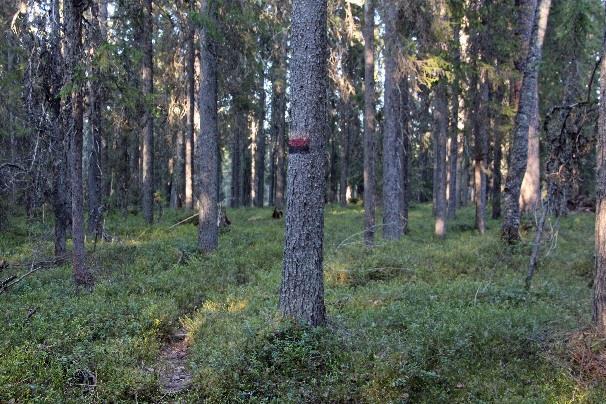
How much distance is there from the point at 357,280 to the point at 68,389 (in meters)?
6.12

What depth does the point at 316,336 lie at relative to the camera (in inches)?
256

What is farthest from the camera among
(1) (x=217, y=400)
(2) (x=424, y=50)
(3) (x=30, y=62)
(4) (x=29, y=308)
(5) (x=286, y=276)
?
(2) (x=424, y=50)

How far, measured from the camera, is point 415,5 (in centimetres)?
1302

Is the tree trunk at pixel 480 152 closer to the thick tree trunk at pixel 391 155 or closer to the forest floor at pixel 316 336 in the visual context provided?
the thick tree trunk at pixel 391 155

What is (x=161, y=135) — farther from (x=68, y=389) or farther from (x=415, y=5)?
(x=68, y=389)

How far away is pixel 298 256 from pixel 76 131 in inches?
236

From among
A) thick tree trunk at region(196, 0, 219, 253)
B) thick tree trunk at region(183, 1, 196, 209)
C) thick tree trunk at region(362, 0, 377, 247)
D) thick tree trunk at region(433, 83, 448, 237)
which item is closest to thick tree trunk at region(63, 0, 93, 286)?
thick tree trunk at region(196, 0, 219, 253)

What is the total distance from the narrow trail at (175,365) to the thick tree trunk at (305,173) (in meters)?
1.51

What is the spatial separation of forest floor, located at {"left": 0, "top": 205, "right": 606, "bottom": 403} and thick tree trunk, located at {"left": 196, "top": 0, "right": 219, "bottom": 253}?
105 inches

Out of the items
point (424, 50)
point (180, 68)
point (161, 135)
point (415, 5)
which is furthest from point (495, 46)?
point (161, 135)

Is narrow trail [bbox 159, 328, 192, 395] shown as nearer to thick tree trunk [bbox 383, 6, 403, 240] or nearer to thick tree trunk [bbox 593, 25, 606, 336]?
thick tree trunk [bbox 593, 25, 606, 336]

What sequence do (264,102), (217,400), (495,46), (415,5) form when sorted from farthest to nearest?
(264,102) < (495,46) < (415,5) < (217,400)

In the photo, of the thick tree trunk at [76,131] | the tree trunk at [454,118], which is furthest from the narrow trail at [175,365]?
the tree trunk at [454,118]

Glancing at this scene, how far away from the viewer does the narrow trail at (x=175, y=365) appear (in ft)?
20.0
